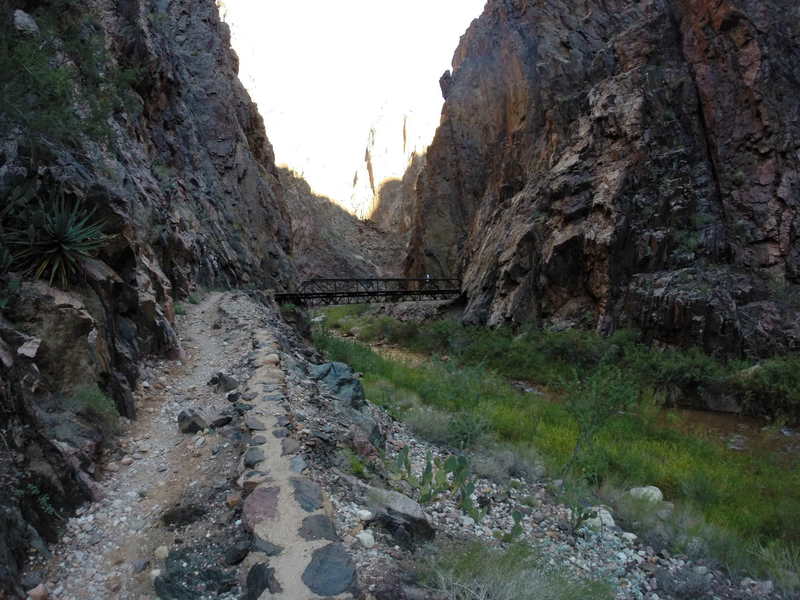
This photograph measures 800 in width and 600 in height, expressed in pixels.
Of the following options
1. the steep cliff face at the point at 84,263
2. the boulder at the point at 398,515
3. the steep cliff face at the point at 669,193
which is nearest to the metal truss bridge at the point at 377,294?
the steep cliff face at the point at 669,193

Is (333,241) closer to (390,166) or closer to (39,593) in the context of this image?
(390,166)

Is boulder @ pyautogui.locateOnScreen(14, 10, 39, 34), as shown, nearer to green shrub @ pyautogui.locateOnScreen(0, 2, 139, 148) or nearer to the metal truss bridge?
green shrub @ pyautogui.locateOnScreen(0, 2, 139, 148)

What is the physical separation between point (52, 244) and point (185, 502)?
348cm

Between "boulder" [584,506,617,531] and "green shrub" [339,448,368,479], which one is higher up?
"green shrub" [339,448,368,479]

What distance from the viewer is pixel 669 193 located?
21.7m

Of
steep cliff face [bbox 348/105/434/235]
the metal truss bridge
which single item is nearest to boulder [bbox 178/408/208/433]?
the metal truss bridge

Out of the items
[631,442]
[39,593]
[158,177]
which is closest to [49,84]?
[39,593]

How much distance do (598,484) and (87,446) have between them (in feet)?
22.5

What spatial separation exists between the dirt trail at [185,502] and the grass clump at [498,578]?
0.91 meters

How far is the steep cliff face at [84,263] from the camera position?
3.91 meters

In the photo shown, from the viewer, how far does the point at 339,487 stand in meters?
4.53

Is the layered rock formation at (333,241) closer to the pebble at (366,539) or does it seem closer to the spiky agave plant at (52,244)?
the spiky agave plant at (52,244)

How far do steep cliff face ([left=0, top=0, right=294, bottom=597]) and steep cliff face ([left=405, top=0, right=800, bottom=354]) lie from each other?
47.0 ft

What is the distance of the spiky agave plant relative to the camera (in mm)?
5723
